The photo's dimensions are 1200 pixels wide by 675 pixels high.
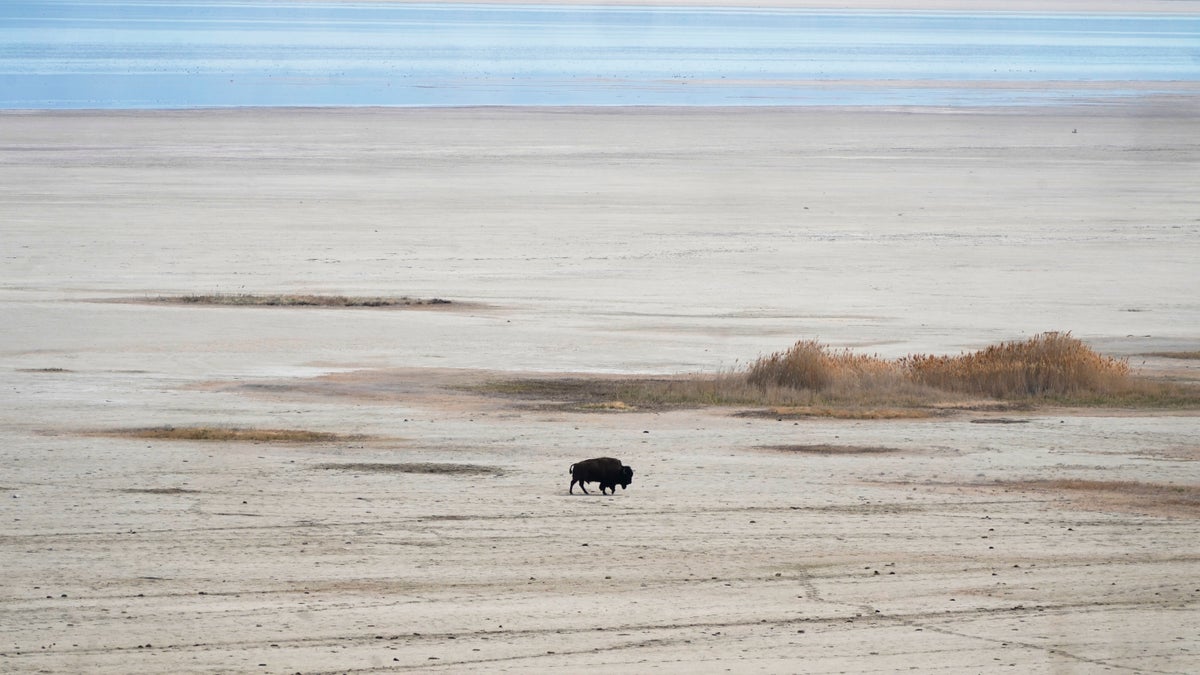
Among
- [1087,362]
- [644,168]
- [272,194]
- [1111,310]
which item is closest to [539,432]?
[1087,362]

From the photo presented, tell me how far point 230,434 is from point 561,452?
3.00 m

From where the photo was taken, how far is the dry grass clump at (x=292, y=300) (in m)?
28.1

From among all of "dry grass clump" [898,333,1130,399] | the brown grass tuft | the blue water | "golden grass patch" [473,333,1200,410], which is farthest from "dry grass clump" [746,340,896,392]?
the blue water

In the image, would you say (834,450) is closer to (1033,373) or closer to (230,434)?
(1033,373)

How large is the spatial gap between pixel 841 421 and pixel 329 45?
149 metres

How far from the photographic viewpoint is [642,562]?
1197cm

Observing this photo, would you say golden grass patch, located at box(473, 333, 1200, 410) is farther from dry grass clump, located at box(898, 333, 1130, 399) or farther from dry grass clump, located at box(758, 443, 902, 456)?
dry grass clump, located at box(758, 443, 902, 456)

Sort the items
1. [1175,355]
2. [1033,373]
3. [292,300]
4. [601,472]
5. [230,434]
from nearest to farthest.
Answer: [601,472]
[230,434]
[1033,373]
[1175,355]
[292,300]

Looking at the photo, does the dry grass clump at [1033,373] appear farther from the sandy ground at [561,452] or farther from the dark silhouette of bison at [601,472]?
the dark silhouette of bison at [601,472]

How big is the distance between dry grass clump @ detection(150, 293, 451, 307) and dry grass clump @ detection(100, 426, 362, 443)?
10.7m

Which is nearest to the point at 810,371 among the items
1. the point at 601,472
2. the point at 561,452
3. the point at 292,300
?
the point at 561,452

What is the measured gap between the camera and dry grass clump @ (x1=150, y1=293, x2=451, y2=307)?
92.3 feet

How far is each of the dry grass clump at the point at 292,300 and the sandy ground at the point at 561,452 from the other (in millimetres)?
784

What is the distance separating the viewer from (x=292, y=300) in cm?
2844
